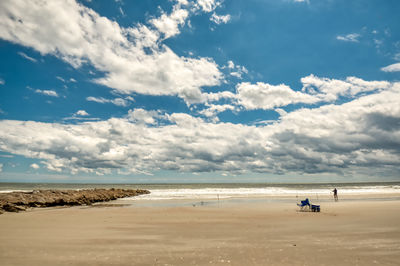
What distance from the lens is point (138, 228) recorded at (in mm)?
13930

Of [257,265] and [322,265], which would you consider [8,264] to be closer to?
[257,265]

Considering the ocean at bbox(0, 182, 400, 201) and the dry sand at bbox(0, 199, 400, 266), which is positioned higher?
the dry sand at bbox(0, 199, 400, 266)

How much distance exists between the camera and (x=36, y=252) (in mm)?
8734

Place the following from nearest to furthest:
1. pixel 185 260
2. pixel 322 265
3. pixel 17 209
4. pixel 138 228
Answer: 1. pixel 322 265
2. pixel 185 260
3. pixel 138 228
4. pixel 17 209

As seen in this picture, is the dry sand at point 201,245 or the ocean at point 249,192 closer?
the dry sand at point 201,245

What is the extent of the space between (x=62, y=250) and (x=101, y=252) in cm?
150

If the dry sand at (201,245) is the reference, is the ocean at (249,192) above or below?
below

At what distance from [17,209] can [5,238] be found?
43.9 feet

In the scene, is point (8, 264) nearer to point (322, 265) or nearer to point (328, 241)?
point (322, 265)

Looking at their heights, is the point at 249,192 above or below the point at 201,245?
below

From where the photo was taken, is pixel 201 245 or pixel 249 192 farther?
A: pixel 249 192

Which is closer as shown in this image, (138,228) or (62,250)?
(62,250)

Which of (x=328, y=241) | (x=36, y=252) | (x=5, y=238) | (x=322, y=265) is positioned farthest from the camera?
(x=5, y=238)

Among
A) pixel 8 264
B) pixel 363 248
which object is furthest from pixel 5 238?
pixel 363 248
